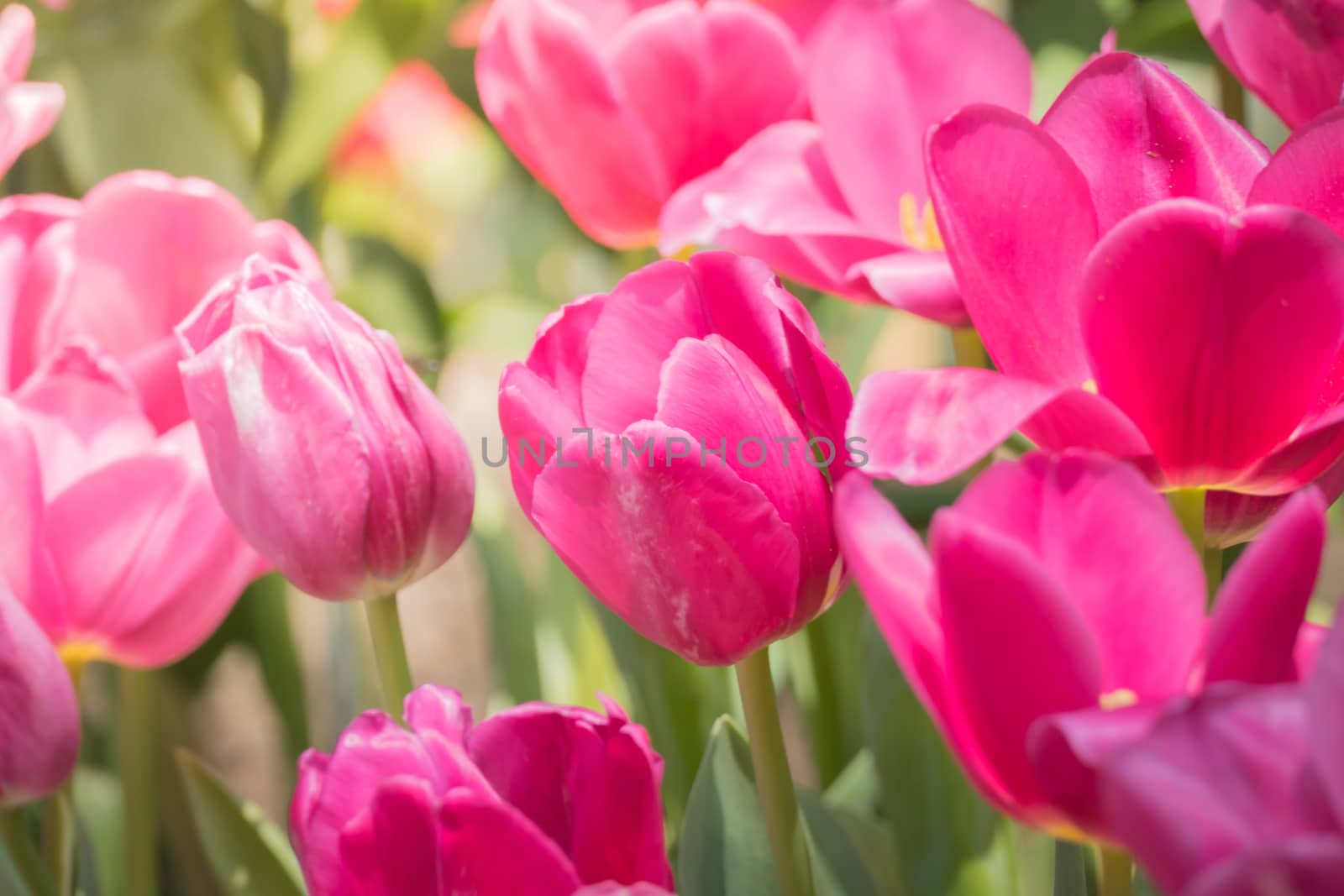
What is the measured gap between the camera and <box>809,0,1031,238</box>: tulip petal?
337 mm

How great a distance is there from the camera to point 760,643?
238mm

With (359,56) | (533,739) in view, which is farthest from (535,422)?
(359,56)

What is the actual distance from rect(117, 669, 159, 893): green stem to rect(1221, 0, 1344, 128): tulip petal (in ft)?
1.09

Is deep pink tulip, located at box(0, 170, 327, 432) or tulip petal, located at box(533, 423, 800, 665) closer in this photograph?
tulip petal, located at box(533, 423, 800, 665)

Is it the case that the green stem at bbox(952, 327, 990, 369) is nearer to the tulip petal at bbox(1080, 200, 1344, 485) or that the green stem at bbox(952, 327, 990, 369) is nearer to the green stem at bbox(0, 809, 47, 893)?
the tulip petal at bbox(1080, 200, 1344, 485)

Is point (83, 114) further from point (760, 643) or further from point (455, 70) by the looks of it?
point (760, 643)

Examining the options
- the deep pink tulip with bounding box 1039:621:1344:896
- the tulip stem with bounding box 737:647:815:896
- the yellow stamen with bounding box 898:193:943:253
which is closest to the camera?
the deep pink tulip with bounding box 1039:621:1344:896

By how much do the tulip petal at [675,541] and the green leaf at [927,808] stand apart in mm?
119

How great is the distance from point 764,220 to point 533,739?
137mm

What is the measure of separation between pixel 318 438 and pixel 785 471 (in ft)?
0.29

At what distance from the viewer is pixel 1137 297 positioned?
21 centimetres

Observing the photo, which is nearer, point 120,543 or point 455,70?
point 120,543

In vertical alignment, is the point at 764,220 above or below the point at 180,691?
above

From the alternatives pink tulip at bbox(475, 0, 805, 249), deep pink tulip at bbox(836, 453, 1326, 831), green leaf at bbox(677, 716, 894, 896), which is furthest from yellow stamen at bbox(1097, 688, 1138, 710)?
pink tulip at bbox(475, 0, 805, 249)
